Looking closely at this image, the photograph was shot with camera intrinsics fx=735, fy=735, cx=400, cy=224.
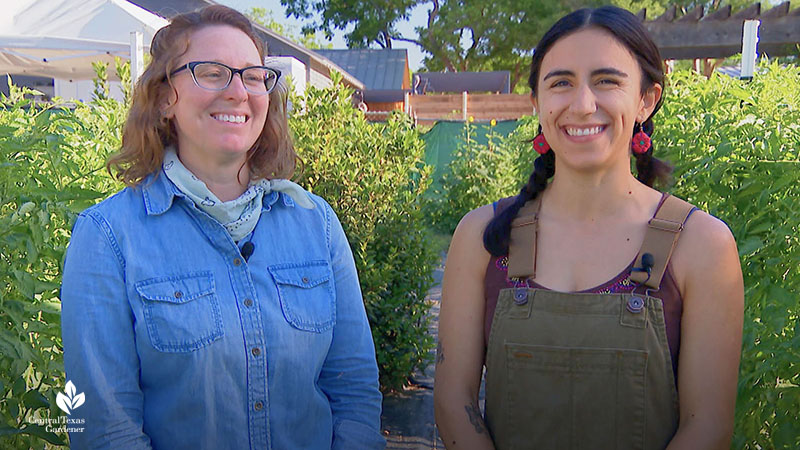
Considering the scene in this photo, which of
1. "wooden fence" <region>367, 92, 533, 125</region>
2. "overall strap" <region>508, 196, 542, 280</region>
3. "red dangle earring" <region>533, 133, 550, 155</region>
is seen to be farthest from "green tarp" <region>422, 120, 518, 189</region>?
"overall strap" <region>508, 196, 542, 280</region>

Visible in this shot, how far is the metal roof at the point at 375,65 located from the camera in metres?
32.9

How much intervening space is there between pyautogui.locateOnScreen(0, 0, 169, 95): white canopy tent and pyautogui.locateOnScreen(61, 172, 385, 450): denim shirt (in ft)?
23.4

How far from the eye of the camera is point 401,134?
4875 mm

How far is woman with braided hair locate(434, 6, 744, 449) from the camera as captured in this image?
1892 millimetres

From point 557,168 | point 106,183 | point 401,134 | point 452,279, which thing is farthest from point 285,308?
point 401,134

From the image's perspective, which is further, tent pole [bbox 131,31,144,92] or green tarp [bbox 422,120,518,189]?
green tarp [bbox 422,120,518,189]

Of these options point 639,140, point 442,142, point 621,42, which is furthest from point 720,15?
point 442,142

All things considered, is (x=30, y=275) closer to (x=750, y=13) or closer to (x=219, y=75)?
(x=219, y=75)

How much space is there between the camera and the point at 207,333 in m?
1.90

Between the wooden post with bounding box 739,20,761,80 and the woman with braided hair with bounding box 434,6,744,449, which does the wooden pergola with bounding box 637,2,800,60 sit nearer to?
the wooden post with bounding box 739,20,761,80

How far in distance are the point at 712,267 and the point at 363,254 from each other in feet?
9.10

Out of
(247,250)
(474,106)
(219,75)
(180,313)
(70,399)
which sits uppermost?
(474,106)

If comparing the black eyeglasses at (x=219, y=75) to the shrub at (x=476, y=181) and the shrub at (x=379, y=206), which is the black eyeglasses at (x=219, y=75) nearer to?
the shrub at (x=379, y=206)

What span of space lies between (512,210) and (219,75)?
3.00ft
